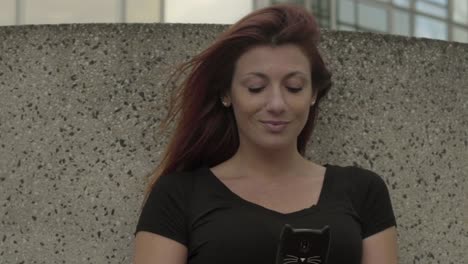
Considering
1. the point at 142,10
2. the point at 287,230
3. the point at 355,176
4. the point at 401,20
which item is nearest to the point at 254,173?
the point at 355,176

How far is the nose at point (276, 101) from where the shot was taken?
2.71 metres

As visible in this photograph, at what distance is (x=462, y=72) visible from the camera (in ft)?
11.5

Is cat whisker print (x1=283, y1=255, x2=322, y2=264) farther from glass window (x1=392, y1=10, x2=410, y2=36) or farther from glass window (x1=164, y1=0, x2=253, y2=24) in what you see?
glass window (x1=392, y1=10, x2=410, y2=36)

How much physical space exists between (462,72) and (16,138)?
181 cm

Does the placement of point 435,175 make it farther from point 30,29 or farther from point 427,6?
point 427,6

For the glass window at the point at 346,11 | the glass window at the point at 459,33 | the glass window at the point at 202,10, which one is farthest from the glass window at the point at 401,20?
the glass window at the point at 202,10

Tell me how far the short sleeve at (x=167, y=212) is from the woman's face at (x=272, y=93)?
31 centimetres

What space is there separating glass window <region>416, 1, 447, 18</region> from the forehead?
Answer: 17288 millimetres

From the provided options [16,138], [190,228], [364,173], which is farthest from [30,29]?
[364,173]

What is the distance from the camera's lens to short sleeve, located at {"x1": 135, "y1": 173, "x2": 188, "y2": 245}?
277 centimetres

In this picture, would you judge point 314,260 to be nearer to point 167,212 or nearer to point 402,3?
point 167,212

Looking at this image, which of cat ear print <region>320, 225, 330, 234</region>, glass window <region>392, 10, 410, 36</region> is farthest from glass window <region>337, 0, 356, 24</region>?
cat ear print <region>320, 225, 330, 234</region>

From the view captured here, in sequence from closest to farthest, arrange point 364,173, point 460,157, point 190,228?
1. point 190,228
2. point 364,173
3. point 460,157

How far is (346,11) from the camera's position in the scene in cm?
1828
